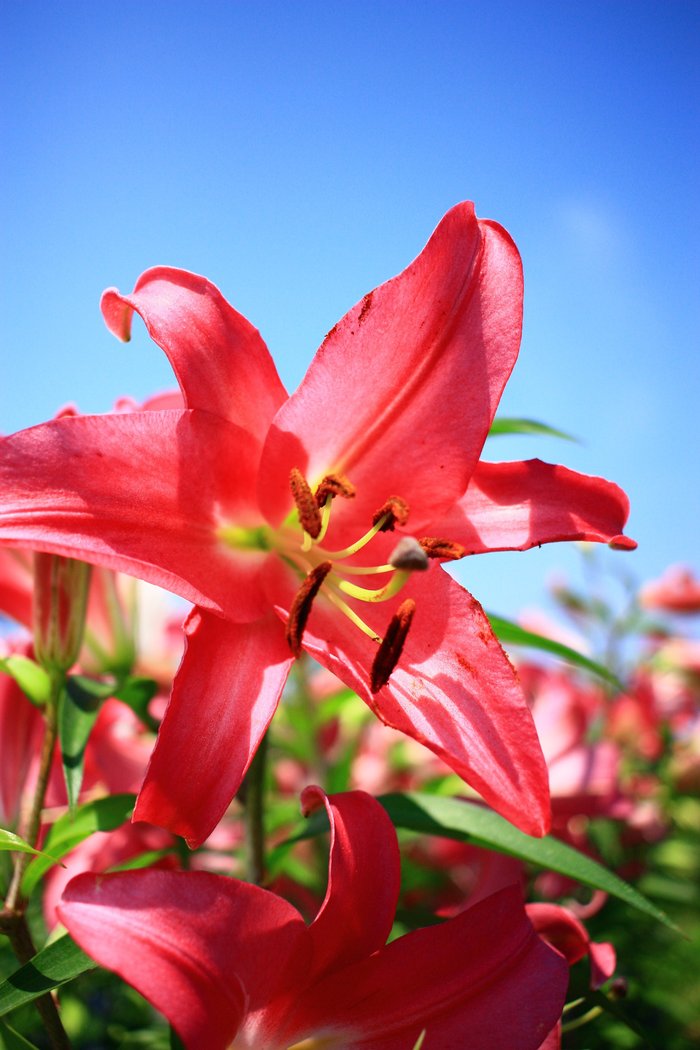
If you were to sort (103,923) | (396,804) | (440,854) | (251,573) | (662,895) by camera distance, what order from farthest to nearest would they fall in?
(662,895) < (440,854) < (396,804) < (251,573) < (103,923)

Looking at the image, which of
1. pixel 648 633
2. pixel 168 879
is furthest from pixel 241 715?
pixel 648 633

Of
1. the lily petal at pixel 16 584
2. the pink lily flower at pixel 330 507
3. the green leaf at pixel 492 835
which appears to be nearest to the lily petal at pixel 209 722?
the pink lily flower at pixel 330 507

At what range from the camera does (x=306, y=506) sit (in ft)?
2.80

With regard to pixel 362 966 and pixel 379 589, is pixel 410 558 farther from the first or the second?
pixel 362 966

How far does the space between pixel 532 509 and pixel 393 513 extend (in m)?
0.13

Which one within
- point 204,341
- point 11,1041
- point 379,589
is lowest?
point 11,1041

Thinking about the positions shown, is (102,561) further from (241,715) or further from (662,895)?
(662,895)

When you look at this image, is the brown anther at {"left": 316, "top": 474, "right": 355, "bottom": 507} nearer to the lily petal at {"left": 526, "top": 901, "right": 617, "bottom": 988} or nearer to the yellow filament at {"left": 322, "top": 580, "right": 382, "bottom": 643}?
the yellow filament at {"left": 322, "top": 580, "right": 382, "bottom": 643}

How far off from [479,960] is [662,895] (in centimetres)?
146

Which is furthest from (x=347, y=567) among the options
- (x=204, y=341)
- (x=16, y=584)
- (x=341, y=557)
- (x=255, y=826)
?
(x=16, y=584)

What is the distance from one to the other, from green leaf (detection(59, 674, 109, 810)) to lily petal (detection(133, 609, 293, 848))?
0.22 meters

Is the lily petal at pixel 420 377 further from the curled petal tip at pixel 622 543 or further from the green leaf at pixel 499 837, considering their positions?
the green leaf at pixel 499 837

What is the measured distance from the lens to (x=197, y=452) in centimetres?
80

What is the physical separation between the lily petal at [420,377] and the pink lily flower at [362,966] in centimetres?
32
